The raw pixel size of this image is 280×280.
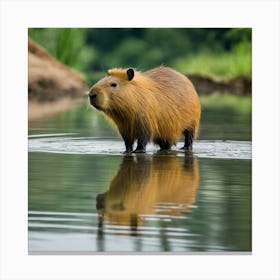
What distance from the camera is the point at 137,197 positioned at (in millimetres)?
8539

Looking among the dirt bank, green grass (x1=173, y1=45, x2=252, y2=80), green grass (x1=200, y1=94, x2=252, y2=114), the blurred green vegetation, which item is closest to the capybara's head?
the blurred green vegetation

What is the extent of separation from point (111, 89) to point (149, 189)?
1.91 metres

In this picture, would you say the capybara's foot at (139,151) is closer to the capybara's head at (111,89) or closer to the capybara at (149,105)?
the capybara at (149,105)

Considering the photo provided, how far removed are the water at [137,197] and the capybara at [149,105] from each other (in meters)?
0.18

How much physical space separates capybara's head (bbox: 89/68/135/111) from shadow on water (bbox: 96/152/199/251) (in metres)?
0.56

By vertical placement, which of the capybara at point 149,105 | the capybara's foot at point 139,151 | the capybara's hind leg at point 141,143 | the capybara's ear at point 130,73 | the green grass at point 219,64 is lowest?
the capybara's foot at point 139,151

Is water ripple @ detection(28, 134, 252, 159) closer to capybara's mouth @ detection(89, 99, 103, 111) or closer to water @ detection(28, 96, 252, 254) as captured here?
water @ detection(28, 96, 252, 254)

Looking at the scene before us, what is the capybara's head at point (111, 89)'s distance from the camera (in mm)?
10367

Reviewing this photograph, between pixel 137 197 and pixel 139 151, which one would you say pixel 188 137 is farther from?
pixel 137 197
